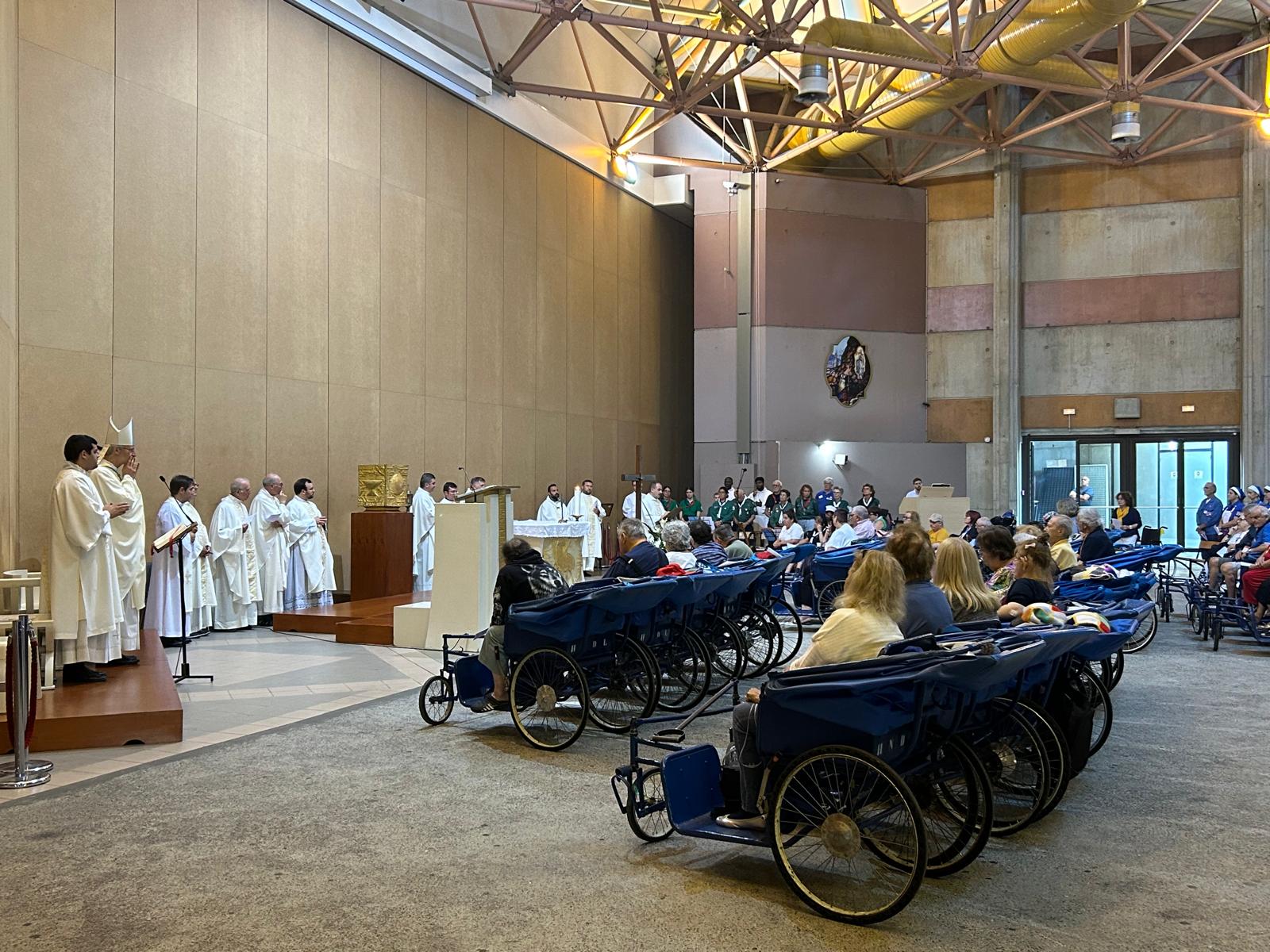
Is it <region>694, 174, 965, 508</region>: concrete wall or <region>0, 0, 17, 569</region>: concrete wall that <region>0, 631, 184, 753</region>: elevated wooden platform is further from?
<region>694, 174, 965, 508</region>: concrete wall

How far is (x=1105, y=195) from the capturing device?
2114cm

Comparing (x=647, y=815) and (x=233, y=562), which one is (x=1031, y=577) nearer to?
(x=647, y=815)

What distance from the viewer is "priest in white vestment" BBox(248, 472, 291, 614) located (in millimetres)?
11984

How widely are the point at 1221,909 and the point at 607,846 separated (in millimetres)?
2208

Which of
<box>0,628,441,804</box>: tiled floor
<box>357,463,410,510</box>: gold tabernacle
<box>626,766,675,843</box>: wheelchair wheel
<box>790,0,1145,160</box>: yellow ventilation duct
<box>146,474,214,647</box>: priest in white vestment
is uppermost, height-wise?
<box>790,0,1145,160</box>: yellow ventilation duct

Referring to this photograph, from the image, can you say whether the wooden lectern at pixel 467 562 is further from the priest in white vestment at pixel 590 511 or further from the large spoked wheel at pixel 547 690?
the priest in white vestment at pixel 590 511

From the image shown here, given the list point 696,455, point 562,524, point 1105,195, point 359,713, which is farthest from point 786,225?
point 359,713

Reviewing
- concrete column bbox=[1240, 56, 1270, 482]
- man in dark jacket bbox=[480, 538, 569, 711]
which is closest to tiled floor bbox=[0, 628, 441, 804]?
man in dark jacket bbox=[480, 538, 569, 711]

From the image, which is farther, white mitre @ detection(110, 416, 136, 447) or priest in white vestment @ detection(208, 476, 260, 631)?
priest in white vestment @ detection(208, 476, 260, 631)

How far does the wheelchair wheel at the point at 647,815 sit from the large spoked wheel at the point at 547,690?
4.50 feet

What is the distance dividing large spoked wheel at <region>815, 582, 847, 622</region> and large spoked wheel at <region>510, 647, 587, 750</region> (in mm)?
5539

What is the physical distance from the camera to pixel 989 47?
14.8 meters

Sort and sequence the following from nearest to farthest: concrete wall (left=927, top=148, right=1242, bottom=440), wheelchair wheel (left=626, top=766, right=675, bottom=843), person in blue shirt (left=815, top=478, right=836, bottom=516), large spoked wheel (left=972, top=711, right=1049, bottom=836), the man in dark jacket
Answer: wheelchair wheel (left=626, top=766, right=675, bottom=843) → large spoked wheel (left=972, top=711, right=1049, bottom=836) → the man in dark jacket → person in blue shirt (left=815, top=478, right=836, bottom=516) → concrete wall (left=927, top=148, right=1242, bottom=440)

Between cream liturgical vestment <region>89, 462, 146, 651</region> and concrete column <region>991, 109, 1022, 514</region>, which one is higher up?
concrete column <region>991, 109, 1022, 514</region>
